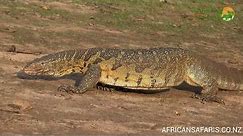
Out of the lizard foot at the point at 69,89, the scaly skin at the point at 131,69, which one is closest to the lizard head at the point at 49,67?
the scaly skin at the point at 131,69

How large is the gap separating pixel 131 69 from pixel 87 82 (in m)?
0.75

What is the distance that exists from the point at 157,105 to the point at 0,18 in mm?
6285

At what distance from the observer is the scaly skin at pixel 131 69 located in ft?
29.6

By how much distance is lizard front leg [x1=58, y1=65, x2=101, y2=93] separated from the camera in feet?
29.2

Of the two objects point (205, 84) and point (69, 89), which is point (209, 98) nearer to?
point (205, 84)

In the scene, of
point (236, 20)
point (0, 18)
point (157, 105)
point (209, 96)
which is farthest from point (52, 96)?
point (236, 20)

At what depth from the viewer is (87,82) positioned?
8.94 metres

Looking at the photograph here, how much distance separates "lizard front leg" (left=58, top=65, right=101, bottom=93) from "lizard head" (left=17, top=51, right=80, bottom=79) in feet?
0.97

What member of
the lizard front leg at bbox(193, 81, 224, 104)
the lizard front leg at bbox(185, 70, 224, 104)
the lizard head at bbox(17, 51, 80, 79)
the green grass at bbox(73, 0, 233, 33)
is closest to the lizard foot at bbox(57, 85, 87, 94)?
the lizard head at bbox(17, 51, 80, 79)

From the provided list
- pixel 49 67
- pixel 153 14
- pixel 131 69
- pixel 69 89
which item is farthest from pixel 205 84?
pixel 153 14

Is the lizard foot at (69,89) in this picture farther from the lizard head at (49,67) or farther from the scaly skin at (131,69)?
the lizard head at (49,67)

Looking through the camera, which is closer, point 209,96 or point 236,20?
point 209,96

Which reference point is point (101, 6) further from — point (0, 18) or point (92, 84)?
point (92, 84)

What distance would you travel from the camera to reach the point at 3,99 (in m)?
8.09
